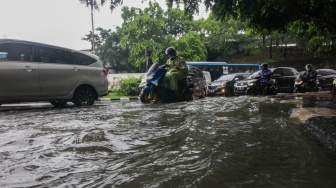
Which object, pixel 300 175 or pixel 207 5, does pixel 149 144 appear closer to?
pixel 300 175

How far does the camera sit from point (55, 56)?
26.1ft

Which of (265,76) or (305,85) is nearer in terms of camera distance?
(265,76)

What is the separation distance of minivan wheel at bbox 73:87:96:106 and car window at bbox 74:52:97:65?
0.75 meters

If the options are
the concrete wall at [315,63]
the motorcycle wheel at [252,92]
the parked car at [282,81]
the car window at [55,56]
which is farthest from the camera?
the concrete wall at [315,63]

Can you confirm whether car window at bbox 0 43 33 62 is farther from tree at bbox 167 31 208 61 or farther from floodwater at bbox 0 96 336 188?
tree at bbox 167 31 208 61

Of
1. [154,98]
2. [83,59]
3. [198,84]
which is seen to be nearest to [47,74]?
[83,59]

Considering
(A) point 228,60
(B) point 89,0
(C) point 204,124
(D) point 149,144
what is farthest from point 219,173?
(A) point 228,60

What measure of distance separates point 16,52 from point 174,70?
4.18 metres

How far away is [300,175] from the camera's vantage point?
7.36 feet

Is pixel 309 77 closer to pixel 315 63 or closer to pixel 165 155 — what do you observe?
pixel 165 155

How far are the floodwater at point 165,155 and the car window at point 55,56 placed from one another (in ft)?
11.5

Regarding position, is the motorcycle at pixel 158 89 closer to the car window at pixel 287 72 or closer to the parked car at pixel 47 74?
the parked car at pixel 47 74

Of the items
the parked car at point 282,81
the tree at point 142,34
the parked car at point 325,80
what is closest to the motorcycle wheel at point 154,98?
the parked car at point 282,81

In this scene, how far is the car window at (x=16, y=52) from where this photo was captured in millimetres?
7094
